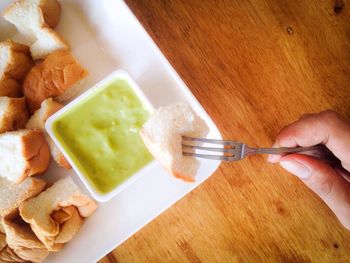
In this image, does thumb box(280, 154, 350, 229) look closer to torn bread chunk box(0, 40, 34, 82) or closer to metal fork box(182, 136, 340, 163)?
metal fork box(182, 136, 340, 163)

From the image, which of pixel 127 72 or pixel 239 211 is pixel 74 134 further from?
pixel 239 211

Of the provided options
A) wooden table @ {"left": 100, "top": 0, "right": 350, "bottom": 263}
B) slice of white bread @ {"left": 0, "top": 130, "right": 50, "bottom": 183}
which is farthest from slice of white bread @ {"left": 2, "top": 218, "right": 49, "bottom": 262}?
wooden table @ {"left": 100, "top": 0, "right": 350, "bottom": 263}

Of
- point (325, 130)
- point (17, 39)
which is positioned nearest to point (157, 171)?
point (325, 130)

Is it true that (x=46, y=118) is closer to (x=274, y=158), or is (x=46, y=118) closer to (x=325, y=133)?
(x=274, y=158)

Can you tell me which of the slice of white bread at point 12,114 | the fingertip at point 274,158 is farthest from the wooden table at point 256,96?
the slice of white bread at point 12,114

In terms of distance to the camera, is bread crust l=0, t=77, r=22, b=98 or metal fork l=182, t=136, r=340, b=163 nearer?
metal fork l=182, t=136, r=340, b=163

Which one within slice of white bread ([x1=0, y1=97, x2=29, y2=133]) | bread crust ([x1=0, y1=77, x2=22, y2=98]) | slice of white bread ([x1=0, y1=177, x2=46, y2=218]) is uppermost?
bread crust ([x1=0, y1=77, x2=22, y2=98])
